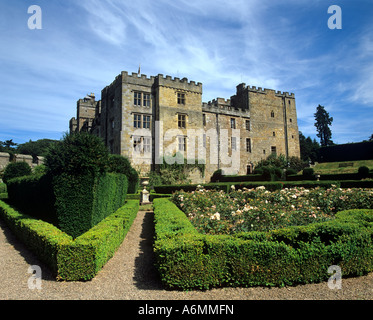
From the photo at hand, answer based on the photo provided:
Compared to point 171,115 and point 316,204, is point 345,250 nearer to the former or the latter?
point 316,204

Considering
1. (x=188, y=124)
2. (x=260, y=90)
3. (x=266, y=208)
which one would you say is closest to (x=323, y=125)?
(x=260, y=90)

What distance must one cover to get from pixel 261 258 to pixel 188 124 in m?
21.2

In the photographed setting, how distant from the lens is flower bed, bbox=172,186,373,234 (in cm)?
664

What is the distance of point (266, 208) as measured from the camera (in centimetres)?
744

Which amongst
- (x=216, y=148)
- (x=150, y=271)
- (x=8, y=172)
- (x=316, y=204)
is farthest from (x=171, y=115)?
(x=150, y=271)

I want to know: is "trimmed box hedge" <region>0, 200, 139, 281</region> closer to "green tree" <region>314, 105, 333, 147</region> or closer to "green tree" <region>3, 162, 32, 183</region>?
"green tree" <region>3, 162, 32, 183</region>

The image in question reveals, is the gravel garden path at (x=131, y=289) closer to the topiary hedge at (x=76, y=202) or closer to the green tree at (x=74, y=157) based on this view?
the topiary hedge at (x=76, y=202)

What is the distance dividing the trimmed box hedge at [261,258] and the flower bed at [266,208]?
1641 mm

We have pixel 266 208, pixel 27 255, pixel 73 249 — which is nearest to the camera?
pixel 73 249

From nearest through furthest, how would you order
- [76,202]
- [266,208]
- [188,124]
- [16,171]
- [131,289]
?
1. [131,289]
2. [76,202]
3. [266,208]
4. [16,171]
5. [188,124]

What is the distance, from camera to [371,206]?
930 centimetres

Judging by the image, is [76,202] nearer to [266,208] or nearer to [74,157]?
[74,157]

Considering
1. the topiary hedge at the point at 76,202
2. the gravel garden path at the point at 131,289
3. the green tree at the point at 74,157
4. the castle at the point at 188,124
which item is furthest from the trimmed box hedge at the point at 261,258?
the castle at the point at 188,124

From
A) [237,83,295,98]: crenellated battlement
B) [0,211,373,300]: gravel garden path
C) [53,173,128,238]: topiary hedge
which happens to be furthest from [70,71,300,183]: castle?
[0,211,373,300]: gravel garden path
